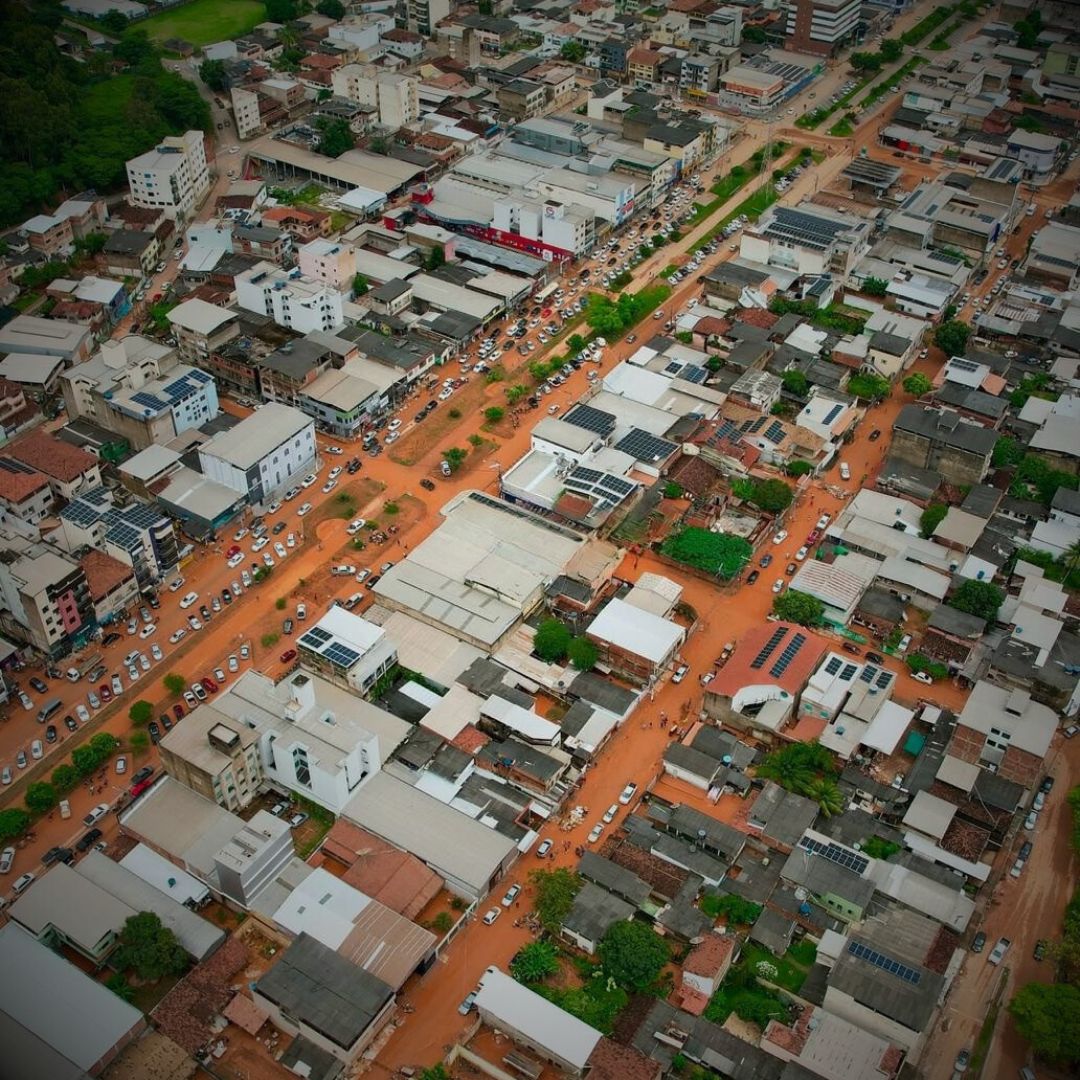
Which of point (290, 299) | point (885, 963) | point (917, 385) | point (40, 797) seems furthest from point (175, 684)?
point (917, 385)

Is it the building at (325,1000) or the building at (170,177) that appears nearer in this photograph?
the building at (325,1000)

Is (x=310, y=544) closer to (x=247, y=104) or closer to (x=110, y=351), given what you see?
(x=110, y=351)

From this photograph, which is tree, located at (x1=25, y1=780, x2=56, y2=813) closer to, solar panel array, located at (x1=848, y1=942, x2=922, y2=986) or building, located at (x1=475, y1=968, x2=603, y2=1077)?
building, located at (x1=475, y1=968, x2=603, y2=1077)

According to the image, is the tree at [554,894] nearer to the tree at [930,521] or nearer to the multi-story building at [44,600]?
the multi-story building at [44,600]

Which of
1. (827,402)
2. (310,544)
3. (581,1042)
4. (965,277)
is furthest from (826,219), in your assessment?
(581,1042)

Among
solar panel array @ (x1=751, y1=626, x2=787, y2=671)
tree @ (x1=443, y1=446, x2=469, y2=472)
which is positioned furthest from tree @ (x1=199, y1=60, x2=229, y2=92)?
solar panel array @ (x1=751, y1=626, x2=787, y2=671)

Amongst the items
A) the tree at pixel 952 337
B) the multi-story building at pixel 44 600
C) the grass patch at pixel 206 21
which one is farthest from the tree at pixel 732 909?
the grass patch at pixel 206 21
